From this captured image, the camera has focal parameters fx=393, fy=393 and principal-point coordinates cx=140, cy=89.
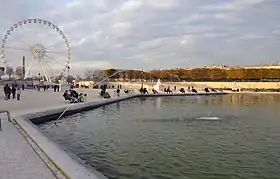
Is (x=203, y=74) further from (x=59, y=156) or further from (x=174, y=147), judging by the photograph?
(x=59, y=156)

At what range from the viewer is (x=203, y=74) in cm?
10250

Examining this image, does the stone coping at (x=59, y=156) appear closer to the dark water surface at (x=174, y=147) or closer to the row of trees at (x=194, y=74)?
the dark water surface at (x=174, y=147)

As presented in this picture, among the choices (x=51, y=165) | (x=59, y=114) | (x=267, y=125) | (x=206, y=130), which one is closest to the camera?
(x=51, y=165)

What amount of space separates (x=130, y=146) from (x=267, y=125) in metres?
7.30

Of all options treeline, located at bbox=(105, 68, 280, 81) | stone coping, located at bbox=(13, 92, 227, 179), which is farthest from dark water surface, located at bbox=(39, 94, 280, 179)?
treeline, located at bbox=(105, 68, 280, 81)

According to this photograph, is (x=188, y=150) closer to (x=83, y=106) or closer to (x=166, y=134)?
(x=166, y=134)

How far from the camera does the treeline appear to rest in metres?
92.0

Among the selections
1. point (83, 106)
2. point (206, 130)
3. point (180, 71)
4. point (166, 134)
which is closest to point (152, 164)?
point (166, 134)

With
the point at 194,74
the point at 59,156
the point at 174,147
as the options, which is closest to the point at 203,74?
the point at 194,74

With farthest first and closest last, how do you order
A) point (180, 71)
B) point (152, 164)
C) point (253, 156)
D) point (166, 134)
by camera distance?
point (180, 71) → point (166, 134) → point (253, 156) → point (152, 164)

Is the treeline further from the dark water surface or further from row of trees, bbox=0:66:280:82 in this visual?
the dark water surface

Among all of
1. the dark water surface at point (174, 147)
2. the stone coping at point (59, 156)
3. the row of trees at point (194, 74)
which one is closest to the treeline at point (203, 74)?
the row of trees at point (194, 74)

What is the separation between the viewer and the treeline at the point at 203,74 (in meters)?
92.0

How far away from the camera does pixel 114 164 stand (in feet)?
27.0
